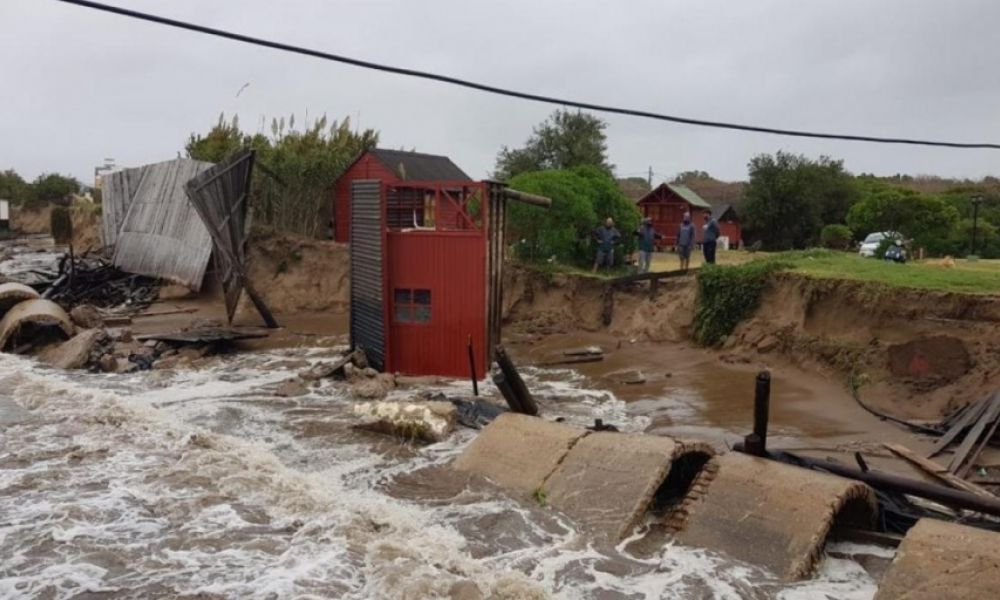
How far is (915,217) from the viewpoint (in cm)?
3303

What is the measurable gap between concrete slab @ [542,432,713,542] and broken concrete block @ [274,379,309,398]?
25.0 ft

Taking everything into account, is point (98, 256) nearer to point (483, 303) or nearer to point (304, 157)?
point (304, 157)

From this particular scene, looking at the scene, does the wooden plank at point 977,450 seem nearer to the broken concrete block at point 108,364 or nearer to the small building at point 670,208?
the broken concrete block at point 108,364

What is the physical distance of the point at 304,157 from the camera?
1129 inches

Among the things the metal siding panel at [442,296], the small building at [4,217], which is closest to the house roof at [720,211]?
the metal siding panel at [442,296]

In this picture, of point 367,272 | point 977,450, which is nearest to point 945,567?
point 977,450

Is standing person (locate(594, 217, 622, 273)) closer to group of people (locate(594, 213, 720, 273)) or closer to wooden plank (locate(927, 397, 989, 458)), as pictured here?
group of people (locate(594, 213, 720, 273))

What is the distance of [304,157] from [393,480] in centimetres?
2057

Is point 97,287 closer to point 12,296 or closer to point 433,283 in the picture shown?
point 12,296

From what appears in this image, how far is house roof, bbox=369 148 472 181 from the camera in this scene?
97.1 ft

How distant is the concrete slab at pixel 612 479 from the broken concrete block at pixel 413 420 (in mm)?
3211

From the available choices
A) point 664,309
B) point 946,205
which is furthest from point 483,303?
point 946,205

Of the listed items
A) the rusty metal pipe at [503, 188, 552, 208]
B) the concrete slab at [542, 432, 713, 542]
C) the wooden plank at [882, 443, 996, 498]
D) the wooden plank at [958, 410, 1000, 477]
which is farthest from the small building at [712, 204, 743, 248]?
the concrete slab at [542, 432, 713, 542]

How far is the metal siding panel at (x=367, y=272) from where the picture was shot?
53.2 feet
